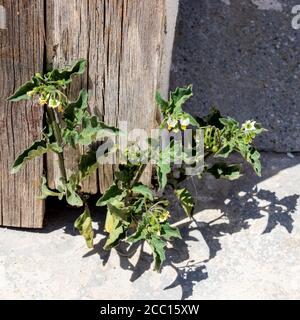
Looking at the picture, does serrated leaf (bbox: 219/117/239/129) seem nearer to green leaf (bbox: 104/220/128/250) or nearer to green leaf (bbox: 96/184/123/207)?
green leaf (bbox: 96/184/123/207)

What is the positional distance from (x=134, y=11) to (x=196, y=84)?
53.8 inches

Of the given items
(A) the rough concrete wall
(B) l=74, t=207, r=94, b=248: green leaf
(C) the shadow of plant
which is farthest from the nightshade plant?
(A) the rough concrete wall

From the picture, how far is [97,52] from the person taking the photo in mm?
3391

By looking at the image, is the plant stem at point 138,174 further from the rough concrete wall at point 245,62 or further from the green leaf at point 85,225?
the rough concrete wall at point 245,62

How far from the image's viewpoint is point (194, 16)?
4.85 m

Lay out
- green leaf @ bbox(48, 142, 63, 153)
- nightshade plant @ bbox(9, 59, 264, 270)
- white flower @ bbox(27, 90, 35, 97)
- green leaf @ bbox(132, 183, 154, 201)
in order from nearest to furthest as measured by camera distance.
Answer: white flower @ bbox(27, 90, 35, 97) < nightshade plant @ bbox(9, 59, 264, 270) < green leaf @ bbox(48, 142, 63, 153) < green leaf @ bbox(132, 183, 154, 201)

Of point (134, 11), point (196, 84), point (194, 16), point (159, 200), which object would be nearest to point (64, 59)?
point (134, 11)

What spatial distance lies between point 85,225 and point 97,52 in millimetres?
900

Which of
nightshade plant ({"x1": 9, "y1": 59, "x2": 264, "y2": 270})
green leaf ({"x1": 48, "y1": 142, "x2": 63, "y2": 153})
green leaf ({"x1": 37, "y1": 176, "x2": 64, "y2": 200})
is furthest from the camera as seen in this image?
green leaf ({"x1": 37, "y1": 176, "x2": 64, "y2": 200})

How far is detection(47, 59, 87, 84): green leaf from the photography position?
329 centimetres

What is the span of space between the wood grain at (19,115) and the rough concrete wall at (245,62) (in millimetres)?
1213

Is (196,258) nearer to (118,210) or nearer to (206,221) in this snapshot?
(206,221)

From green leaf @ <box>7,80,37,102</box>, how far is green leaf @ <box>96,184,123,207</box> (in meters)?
0.63

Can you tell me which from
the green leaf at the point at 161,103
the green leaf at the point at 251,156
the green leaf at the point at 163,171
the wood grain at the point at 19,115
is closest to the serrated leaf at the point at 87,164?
the wood grain at the point at 19,115
